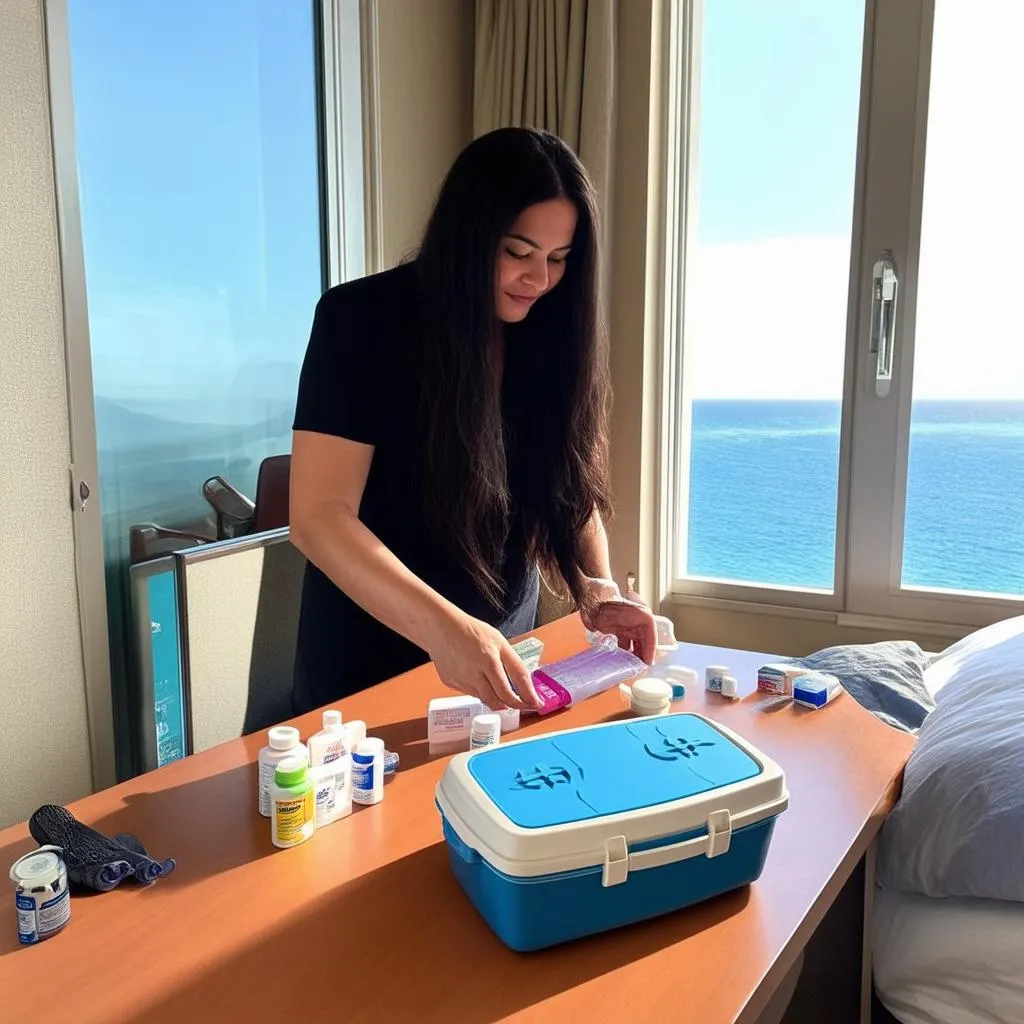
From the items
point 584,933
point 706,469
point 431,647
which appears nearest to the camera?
point 584,933

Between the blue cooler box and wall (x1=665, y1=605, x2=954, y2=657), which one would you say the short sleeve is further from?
wall (x1=665, y1=605, x2=954, y2=657)

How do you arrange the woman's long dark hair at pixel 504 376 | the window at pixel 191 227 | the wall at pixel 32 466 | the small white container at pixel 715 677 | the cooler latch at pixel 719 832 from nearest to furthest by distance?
the cooler latch at pixel 719 832, the woman's long dark hair at pixel 504 376, the small white container at pixel 715 677, the wall at pixel 32 466, the window at pixel 191 227

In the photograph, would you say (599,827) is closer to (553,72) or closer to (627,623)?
(627,623)

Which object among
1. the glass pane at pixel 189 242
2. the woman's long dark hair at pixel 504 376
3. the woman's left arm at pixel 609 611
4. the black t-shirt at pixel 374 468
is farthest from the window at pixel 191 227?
the woman's left arm at pixel 609 611

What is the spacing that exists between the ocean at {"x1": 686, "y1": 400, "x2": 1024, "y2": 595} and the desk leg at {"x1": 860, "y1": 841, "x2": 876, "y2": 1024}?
173 cm

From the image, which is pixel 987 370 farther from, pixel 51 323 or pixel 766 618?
pixel 51 323

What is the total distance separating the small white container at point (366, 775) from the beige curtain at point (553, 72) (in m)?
2.02

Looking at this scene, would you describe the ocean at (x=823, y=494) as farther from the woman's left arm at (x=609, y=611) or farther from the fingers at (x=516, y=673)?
the fingers at (x=516, y=673)

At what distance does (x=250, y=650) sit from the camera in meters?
2.12

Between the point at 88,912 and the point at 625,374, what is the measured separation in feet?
7.29

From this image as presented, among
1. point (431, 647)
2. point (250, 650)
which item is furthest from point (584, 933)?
point (250, 650)

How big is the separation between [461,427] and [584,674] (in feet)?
1.32

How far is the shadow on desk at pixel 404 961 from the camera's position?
701 mm

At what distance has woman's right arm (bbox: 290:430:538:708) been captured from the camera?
1009mm
